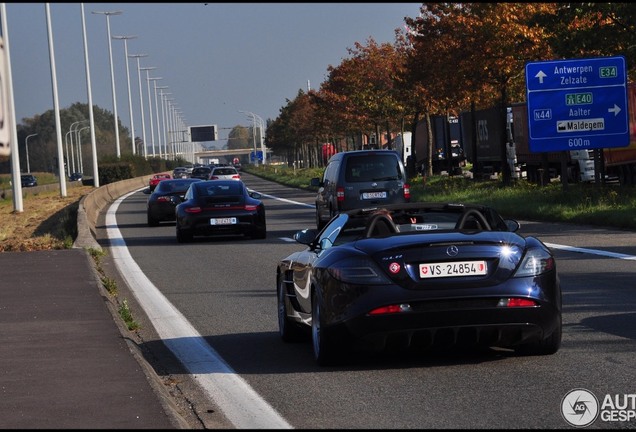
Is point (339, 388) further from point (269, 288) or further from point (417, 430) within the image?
point (269, 288)

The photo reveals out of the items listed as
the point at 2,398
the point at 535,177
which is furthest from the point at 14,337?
the point at 535,177

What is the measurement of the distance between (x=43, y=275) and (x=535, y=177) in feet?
104

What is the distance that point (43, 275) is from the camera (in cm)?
1780

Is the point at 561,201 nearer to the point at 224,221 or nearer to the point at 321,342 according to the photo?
the point at 224,221

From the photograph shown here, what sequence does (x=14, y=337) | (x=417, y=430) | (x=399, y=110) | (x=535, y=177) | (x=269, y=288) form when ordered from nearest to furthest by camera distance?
(x=417, y=430) → (x=14, y=337) → (x=269, y=288) → (x=535, y=177) → (x=399, y=110)

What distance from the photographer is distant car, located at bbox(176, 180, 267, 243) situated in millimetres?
26828

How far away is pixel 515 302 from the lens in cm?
891

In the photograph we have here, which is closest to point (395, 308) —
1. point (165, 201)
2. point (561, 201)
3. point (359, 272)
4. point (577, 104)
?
point (359, 272)

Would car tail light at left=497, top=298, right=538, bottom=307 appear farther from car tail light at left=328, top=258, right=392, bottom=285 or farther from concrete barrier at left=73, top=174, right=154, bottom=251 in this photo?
concrete barrier at left=73, top=174, right=154, bottom=251

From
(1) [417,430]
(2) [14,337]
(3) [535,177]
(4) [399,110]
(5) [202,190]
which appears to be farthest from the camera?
(4) [399,110]

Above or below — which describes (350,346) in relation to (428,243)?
below

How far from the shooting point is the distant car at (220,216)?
26828 mm

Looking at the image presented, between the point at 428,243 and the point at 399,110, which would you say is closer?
the point at 428,243

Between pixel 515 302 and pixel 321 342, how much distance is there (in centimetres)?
151
